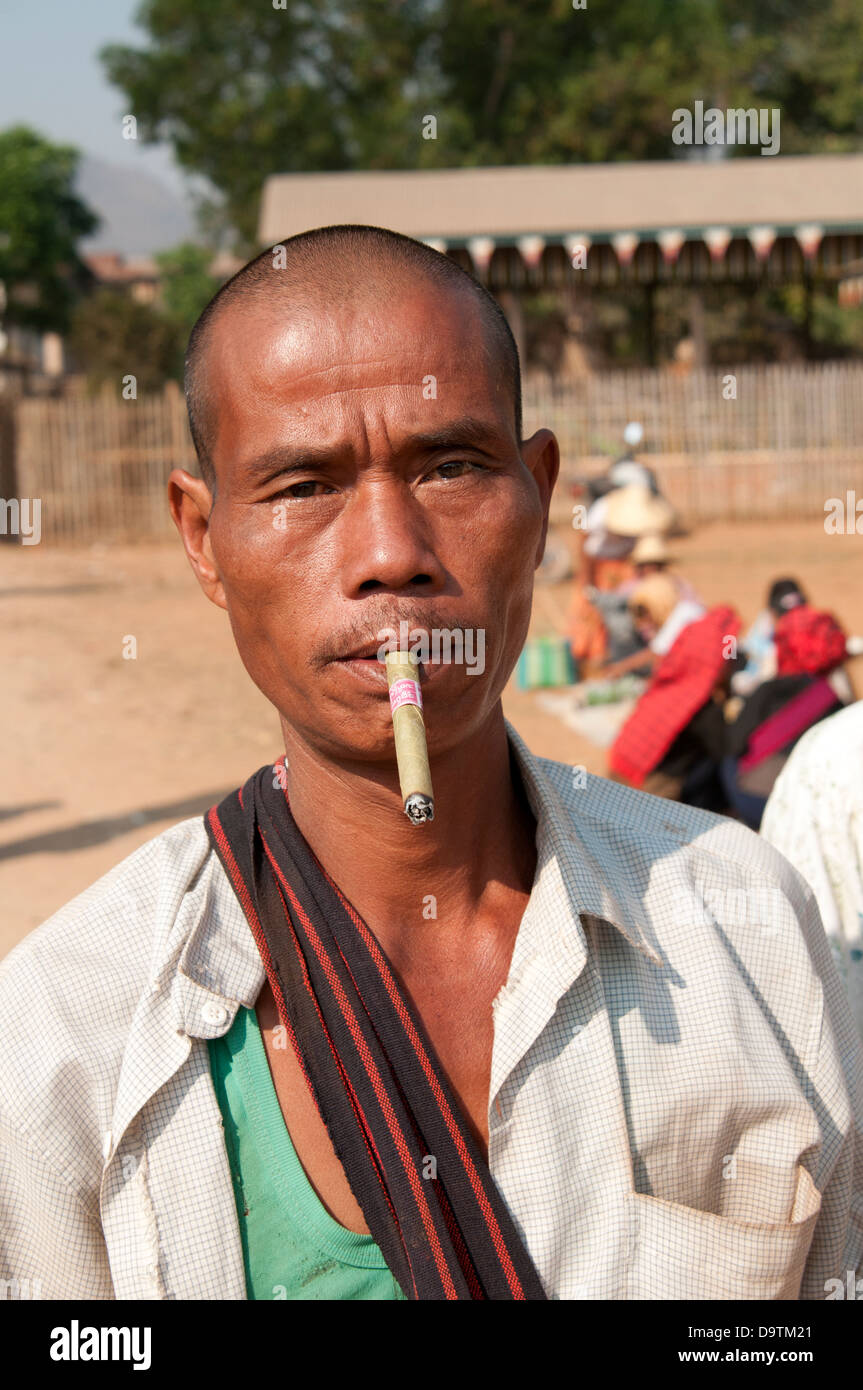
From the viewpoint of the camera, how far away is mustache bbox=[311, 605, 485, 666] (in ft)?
5.02

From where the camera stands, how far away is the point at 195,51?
108ft

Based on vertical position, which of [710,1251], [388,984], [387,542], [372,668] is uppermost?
[387,542]

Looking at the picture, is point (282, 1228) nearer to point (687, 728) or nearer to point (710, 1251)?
point (710, 1251)

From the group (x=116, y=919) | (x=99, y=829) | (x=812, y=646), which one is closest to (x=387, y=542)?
(x=116, y=919)

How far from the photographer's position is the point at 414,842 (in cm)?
169

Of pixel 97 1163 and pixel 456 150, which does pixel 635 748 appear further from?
pixel 456 150

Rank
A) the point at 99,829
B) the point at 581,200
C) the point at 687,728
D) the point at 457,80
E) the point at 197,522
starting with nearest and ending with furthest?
the point at 197,522
the point at 687,728
the point at 99,829
the point at 581,200
the point at 457,80

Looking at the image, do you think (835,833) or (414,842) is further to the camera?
(835,833)

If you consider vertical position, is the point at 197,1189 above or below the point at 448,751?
below

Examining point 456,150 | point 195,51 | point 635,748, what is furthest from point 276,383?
point 195,51

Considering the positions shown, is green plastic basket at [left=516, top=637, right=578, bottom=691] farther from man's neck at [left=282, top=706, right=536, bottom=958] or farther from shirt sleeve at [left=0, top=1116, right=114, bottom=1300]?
shirt sleeve at [left=0, top=1116, right=114, bottom=1300]

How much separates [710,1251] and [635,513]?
31.0 feet

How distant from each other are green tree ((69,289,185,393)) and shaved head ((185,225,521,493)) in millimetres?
27859
